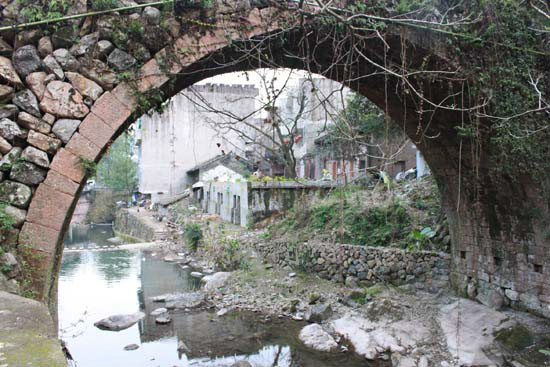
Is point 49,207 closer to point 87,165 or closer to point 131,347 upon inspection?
point 87,165

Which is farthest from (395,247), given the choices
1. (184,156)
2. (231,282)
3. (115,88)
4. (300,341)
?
(184,156)

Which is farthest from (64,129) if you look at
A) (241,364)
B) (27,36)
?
(241,364)

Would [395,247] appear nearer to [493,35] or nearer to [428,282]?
[428,282]

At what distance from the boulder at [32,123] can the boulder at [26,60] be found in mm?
327

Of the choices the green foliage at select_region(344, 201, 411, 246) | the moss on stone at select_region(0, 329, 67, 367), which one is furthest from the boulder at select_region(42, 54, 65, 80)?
the green foliage at select_region(344, 201, 411, 246)

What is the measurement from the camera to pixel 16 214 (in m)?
3.20

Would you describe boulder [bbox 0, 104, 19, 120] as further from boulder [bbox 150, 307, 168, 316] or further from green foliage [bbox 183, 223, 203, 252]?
green foliage [bbox 183, 223, 203, 252]

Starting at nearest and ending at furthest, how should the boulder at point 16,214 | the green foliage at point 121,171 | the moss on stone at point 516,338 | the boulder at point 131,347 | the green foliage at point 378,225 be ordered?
1. the boulder at point 16,214
2. the moss on stone at point 516,338
3. the boulder at point 131,347
4. the green foliage at point 378,225
5. the green foliage at point 121,171

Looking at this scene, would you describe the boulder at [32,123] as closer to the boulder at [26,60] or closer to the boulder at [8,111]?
the boulder at [8,111]

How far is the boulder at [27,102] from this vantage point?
10.9 feet

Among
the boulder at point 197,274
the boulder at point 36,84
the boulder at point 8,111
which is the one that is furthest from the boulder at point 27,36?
the boulder at point 197,274

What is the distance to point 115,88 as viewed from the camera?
3500 mm

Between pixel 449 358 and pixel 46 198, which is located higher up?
pixel 46 198

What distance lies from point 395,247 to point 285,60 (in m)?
4.16
